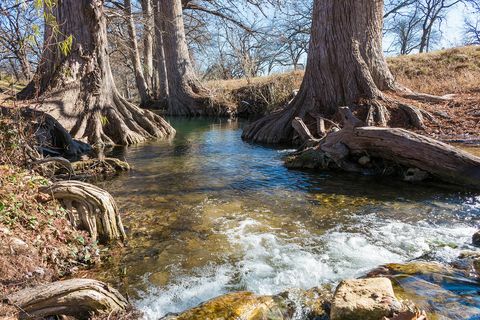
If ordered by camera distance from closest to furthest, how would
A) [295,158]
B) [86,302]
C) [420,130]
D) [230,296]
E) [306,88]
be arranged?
[86,302] → [230,296] → [295,158] → [420,130] → [306,88]

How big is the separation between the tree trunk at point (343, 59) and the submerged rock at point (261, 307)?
7.32 m

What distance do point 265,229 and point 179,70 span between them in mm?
16331

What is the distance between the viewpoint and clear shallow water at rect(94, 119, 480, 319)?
11.3 ft

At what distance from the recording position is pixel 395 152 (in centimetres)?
636

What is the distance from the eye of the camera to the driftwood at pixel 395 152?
18.5 feet

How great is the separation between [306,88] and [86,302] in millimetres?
8630

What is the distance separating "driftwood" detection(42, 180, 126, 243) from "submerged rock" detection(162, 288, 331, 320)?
1686 millimetres

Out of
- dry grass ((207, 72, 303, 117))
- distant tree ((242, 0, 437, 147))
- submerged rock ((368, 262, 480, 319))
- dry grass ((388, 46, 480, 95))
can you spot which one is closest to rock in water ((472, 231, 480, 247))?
submerged rock ((368, 262, 480, 319))

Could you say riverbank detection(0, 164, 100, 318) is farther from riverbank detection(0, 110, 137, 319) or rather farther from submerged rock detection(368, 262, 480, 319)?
submerged rock detection(368, 262, 480, 319)

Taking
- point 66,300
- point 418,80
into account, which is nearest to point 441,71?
point 418,80

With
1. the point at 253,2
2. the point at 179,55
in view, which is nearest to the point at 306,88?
the point at 253,2

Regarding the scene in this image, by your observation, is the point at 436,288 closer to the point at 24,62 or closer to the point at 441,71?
the point at 24,62

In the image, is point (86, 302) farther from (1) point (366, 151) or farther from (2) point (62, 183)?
(1) point (366, 151)

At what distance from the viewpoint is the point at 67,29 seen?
33.3 ft
